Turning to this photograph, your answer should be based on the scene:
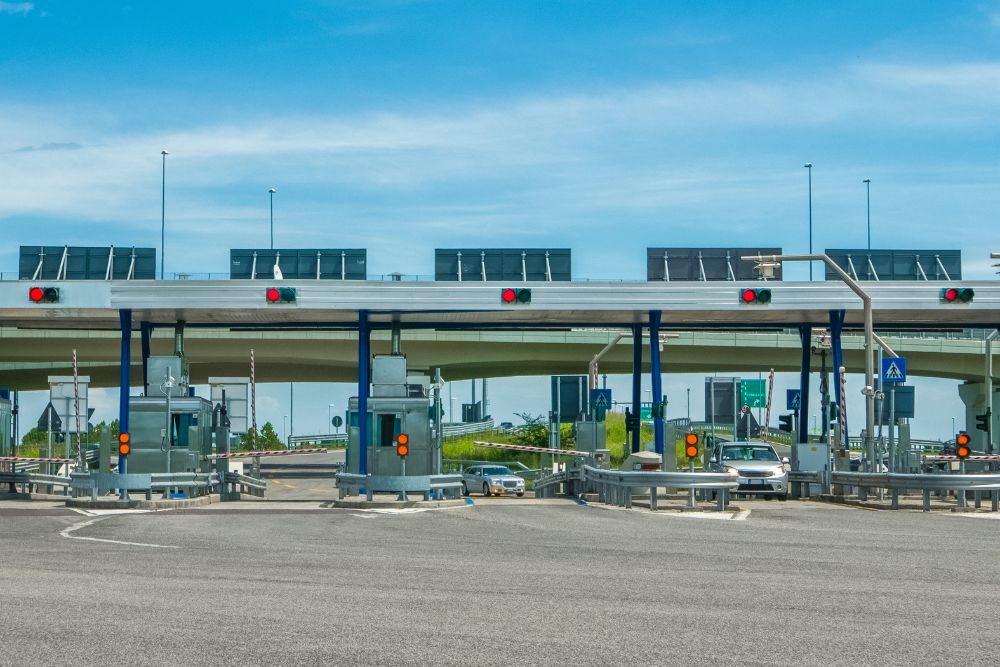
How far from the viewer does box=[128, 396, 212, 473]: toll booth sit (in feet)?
114

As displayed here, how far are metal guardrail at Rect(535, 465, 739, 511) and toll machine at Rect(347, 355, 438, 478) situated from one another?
3985 mm

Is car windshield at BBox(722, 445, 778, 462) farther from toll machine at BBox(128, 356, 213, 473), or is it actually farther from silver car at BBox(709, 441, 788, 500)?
toll machine at BBox(128, 356, 213, 473)

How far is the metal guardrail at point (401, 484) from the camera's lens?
105 feet

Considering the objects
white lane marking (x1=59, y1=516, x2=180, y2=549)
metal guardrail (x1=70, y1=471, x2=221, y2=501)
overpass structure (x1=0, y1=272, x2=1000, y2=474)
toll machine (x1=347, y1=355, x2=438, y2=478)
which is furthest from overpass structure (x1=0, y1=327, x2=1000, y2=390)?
white lane marking (x1=59, y1=516, x2=180, y2=549)

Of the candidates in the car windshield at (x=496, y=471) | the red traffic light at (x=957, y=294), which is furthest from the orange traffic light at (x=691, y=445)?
the car windshield at (x=496, y=471)

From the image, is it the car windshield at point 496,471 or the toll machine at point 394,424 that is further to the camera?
the car windshield at point 496,471

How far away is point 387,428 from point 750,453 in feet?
30.2

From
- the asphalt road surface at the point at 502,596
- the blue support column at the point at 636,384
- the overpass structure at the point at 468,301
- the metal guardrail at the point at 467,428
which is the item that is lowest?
the asphalt road surface at the point at 502,596

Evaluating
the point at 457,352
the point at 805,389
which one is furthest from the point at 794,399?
the point at 457,352

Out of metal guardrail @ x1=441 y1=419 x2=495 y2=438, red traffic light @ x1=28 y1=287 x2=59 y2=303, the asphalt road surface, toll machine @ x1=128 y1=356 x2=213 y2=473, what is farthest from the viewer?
metal guardrail @ x1=441 y1=419 x2=495 y2=438

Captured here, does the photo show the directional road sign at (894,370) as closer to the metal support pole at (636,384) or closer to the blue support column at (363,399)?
the metal support pole at (636,384)

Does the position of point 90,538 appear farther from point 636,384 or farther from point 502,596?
point 636,384

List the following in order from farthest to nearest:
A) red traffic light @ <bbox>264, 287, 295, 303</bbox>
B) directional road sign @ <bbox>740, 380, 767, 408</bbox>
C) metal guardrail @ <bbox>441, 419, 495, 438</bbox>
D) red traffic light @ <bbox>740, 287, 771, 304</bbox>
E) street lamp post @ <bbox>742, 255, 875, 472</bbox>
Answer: metal guardrail @ <bbox>441, 419, 495, 438</bbox> → directional road sign @ <bbox>740, 380, 767, 408</bbox> → red traffic light @ <bbox>740, 287, 771, 304</bbox> → red traffic light @ <bbox>264, 287, 295, 303</bbox> → street lamp post @ <bbox>742, 255, 875, 472</bbox>

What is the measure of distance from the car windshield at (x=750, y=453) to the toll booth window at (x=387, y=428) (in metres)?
8.28
